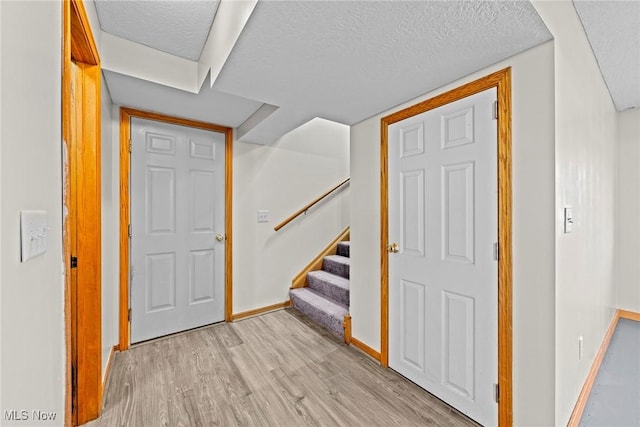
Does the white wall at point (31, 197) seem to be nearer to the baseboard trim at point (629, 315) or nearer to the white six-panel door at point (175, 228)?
the white six-panel door at point (175, 228)

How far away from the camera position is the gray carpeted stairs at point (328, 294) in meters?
2.63

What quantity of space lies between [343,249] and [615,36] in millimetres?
2889

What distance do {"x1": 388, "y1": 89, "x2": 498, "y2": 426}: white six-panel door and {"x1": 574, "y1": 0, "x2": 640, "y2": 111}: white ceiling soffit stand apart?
0.76 meters

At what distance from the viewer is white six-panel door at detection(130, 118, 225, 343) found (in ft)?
8.04

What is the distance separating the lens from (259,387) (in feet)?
6.08

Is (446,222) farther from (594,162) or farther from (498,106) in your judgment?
(594,162)

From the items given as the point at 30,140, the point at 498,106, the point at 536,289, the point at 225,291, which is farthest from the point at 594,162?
the point at 225,291

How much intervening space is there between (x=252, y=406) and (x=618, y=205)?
4.13 meters

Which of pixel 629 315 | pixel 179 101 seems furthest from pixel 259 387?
pixel 629 315

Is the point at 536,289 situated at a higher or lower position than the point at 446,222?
lower

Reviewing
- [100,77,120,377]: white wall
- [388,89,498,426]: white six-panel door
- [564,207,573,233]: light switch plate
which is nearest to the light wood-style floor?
[388,89,498,426]: white six-panel door

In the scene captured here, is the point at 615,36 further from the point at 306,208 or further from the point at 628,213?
the point at 306,208

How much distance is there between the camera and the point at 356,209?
2.38 meters

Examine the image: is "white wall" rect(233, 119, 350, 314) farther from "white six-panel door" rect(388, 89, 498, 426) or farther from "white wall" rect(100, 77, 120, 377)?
"white six-panel door" rect(388, 89, 498, 426)
